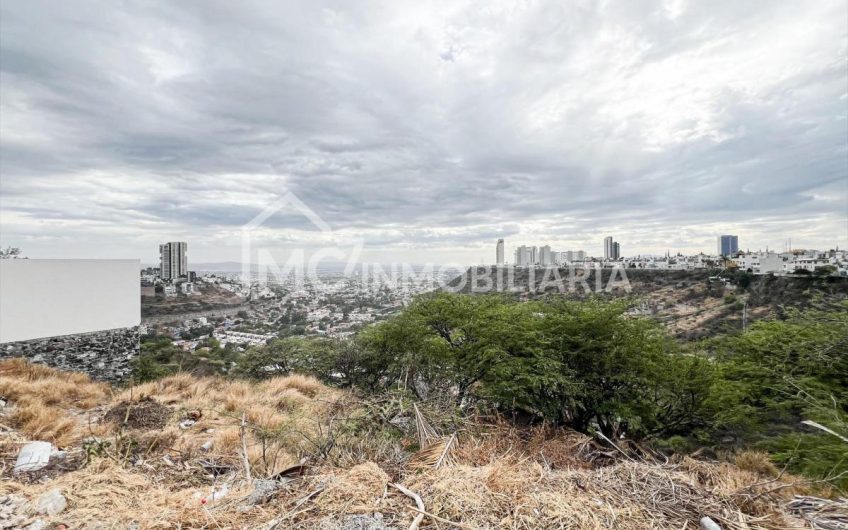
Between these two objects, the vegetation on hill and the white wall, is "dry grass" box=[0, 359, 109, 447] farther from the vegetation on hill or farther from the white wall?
the vegetation on hill

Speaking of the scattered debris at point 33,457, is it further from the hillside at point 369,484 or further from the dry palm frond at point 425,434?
the dry palm frond at point 425,434

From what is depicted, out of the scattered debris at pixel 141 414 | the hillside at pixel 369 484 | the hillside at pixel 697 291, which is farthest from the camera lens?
the hillside at pixel 697 291

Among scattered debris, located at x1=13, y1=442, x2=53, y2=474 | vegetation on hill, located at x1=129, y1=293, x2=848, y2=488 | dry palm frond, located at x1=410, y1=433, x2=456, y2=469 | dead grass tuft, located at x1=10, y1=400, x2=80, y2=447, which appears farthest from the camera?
vegetation on hill, located at x1=129, y1=293, x2=848, y2=488

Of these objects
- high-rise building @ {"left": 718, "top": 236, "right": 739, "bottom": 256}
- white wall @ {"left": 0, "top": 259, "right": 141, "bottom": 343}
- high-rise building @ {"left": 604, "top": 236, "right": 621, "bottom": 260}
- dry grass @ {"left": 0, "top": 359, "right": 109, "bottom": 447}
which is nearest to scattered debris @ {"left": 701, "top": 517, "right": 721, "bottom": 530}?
dry grass @ {"left": 0, "top": 359, "right": 109, "bottom": 447}

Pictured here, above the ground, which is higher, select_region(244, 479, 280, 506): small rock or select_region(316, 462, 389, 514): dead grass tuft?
select_region(316, 462, 389, 514): dead grass tuft

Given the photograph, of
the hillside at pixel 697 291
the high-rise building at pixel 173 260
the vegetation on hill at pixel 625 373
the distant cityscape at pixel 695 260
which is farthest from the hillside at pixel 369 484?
the distant cityscape at pixel 695 260

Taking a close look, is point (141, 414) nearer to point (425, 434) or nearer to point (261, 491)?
point (261, 491)
